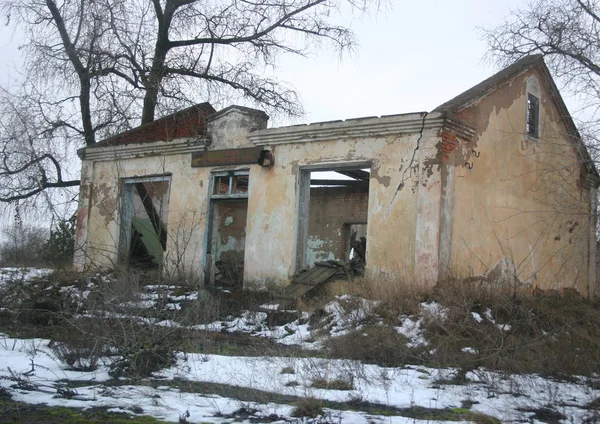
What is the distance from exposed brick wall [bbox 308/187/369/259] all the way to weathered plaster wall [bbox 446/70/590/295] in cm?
641

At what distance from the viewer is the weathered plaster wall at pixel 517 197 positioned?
12.1 m

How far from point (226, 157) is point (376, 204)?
3.81 m

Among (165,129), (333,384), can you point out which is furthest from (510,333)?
(165,129)

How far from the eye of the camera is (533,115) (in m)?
14.9

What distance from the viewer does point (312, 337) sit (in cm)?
930

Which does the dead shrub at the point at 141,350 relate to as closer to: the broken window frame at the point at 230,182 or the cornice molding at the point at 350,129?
the cornice molding at the point at 350,129

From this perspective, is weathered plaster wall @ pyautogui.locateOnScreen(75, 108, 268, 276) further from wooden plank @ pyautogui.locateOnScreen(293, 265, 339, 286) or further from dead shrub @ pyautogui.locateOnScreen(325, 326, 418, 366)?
dead shrub @ pyautogui.locateOnScreen(325, 326, 418, 366)

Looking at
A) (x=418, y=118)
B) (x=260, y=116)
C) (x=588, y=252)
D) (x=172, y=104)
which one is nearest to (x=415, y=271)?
(x=418, y=118)

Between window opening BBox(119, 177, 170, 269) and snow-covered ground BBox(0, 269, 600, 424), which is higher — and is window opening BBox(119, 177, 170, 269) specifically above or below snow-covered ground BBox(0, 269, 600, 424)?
above

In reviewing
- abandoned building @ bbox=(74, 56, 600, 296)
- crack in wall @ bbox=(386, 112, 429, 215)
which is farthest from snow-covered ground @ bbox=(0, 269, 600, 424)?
crack in wall @ bbox=(386, 112, 429, 215)

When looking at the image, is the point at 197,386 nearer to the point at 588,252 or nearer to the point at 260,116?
the point at 260,116

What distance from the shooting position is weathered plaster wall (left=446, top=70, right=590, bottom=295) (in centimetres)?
1212

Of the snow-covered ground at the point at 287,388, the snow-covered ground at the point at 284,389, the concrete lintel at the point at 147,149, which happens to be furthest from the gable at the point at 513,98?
the snow-covered ground at the point at 287,388

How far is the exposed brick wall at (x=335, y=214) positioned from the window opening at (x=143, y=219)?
201 inches
